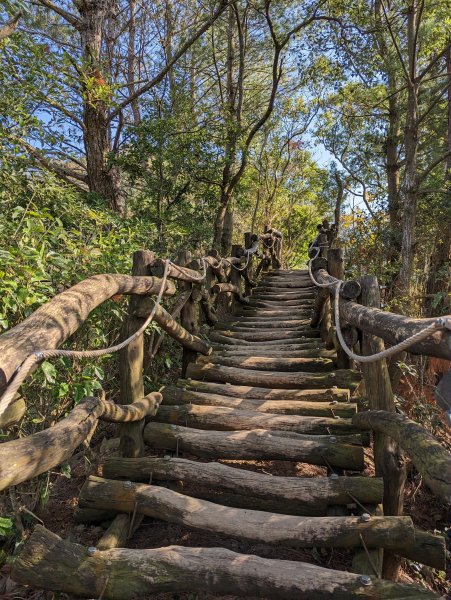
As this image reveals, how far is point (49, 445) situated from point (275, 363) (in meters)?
2.91

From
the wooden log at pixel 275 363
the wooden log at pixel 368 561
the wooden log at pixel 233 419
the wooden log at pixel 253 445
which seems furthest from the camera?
the wooden log at pixel 275 363

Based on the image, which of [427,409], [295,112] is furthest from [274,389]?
[295,112]

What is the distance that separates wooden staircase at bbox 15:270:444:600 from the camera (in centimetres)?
182

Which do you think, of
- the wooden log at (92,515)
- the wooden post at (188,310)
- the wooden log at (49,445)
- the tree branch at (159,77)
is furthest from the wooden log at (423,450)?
the tree branch at (159,77)

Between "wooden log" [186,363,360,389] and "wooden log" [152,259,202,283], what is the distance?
913 millimetres

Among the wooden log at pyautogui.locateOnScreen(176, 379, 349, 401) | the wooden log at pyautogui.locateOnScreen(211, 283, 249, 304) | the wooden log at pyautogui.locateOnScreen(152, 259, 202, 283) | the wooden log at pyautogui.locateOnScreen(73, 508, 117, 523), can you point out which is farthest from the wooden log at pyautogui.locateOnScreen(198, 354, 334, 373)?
the wooden log at pyautogui.locateOnScreen(73, 508, 117, 523)

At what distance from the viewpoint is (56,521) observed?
299 cm

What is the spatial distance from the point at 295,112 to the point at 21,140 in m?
14.4

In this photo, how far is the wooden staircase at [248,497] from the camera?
5.97 ft

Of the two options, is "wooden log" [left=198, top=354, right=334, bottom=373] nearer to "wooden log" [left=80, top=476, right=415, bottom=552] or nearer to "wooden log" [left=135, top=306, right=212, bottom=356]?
"wooden log" [left=135, top=306, right=212, bottom=356]

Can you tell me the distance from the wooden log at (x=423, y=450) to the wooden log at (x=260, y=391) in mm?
1014

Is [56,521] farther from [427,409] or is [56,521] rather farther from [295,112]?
[295,112]

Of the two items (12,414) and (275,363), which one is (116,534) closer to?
(12,414)

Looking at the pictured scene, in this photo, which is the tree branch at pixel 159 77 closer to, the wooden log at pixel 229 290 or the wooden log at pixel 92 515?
the wooden log at pixel 229 290
